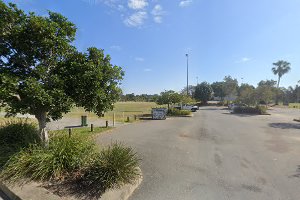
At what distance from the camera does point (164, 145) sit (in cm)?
1142

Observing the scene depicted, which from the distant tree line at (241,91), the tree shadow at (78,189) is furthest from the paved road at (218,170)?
the distant tree line at (241,91)

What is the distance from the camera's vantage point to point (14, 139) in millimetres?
8578

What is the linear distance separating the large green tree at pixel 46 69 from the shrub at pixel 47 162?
102cm

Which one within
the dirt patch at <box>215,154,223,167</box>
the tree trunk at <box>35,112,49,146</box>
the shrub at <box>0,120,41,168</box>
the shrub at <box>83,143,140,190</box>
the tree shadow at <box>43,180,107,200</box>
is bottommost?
the dirt patch at <box>215,154,223,167</box>

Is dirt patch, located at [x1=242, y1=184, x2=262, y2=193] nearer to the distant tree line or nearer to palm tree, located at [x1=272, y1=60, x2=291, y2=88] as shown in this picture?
the distant tree line

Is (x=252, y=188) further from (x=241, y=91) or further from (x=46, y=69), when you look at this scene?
(x=241, y=91)

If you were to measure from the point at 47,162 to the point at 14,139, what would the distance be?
3.32 m

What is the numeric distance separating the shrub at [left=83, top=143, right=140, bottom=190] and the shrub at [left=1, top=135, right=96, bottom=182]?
0.55 metres

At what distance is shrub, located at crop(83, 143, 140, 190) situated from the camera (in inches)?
217

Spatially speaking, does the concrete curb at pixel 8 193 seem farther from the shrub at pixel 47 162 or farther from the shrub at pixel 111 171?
the shrub at pixel 111 171

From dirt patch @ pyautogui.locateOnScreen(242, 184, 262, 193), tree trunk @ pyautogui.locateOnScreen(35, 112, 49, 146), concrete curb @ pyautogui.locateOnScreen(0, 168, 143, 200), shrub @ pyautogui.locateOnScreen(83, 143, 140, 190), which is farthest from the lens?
tree trunk @ pyautogui.locateOnScreen(35, 112, 49, 146)

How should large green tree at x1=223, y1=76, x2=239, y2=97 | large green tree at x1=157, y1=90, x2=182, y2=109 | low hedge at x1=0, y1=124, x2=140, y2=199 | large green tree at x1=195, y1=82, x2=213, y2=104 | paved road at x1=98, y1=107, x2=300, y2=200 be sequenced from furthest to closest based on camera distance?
1. large green tree at x1=223, y1=76, x2=239, y2=97
2. large green tree at x1=195, y1=82, x2=213, y2=104
3. large green tree at x1=157, y1=90, x2=182, y2=109
4. paved road at x1=98, y1=107, x2=300, y2=200
5. low hedge at x1=0, y1=124, x2=140, y2=199

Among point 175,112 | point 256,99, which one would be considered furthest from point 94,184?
point 256,99

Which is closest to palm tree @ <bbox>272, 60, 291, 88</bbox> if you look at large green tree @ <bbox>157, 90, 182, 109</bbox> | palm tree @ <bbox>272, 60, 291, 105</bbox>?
palm tree @ <bbox>272, 60, 291, 105</bbox>
